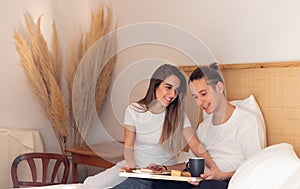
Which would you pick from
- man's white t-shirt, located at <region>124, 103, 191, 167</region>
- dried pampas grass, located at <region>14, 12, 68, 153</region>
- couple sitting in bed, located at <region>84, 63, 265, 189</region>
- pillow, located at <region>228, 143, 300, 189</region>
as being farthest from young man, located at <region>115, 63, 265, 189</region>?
dried pampas grass, located at <region>14, 12, 68, 153</region>

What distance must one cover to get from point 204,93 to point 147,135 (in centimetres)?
37

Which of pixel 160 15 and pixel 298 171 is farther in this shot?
pixel 160 15

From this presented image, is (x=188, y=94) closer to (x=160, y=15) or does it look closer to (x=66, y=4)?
(x=160, y=15)

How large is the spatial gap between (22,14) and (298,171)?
2057 millimetres

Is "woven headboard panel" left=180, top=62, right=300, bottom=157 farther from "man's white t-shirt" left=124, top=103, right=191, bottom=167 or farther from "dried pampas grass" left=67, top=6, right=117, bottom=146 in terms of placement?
"dried pampas grass" left=67, top=6, right=117, bottom=146

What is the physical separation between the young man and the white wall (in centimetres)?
29

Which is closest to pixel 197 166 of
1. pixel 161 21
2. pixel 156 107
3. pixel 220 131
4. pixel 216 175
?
pixel 216 175

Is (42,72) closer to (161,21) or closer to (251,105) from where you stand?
(161,21)

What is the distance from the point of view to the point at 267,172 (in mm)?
1582

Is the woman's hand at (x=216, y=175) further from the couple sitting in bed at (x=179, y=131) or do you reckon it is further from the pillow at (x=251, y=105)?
the pillow at (x=251, y=105)

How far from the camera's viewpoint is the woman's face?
2.07 meters

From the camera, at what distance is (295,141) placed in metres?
2.04

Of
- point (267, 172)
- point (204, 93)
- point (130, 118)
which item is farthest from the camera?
point (130, 118)

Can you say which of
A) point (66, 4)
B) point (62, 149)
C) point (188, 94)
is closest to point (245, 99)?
point (188, 94)
